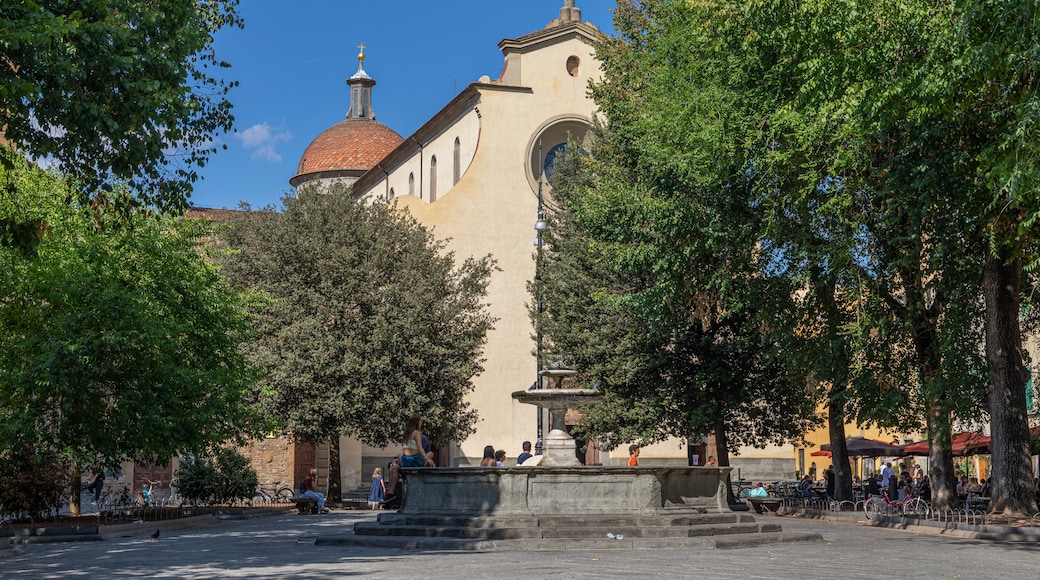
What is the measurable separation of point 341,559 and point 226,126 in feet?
19.5

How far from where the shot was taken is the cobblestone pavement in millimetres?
11945

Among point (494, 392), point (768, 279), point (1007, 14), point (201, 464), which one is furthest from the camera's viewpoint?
point (494, 392)

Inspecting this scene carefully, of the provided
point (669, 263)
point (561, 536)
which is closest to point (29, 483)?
point (561, 536)

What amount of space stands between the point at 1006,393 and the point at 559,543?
30.8 ft

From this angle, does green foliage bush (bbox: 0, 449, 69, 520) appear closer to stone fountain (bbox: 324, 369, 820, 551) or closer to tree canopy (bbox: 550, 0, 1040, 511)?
stone fountain (bbox: 324, 369, 820, 551)

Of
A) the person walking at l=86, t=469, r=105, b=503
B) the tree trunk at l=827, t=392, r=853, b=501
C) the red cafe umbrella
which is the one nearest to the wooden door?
the person walking at l=86, t=469, r=105, b=503

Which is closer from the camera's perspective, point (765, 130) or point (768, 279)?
point (765, 130)

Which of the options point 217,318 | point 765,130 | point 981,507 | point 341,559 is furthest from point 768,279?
point 341,559

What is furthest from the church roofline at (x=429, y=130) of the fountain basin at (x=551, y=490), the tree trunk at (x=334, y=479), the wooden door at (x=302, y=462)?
the fountain basin at (x=551, y=490)

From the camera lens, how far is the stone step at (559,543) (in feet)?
50.0

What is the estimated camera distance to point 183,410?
2250 cm

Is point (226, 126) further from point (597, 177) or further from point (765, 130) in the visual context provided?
point (597, 177)

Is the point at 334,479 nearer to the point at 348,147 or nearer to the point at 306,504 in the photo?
the point at 306,504

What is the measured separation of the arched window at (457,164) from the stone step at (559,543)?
3042 cm
